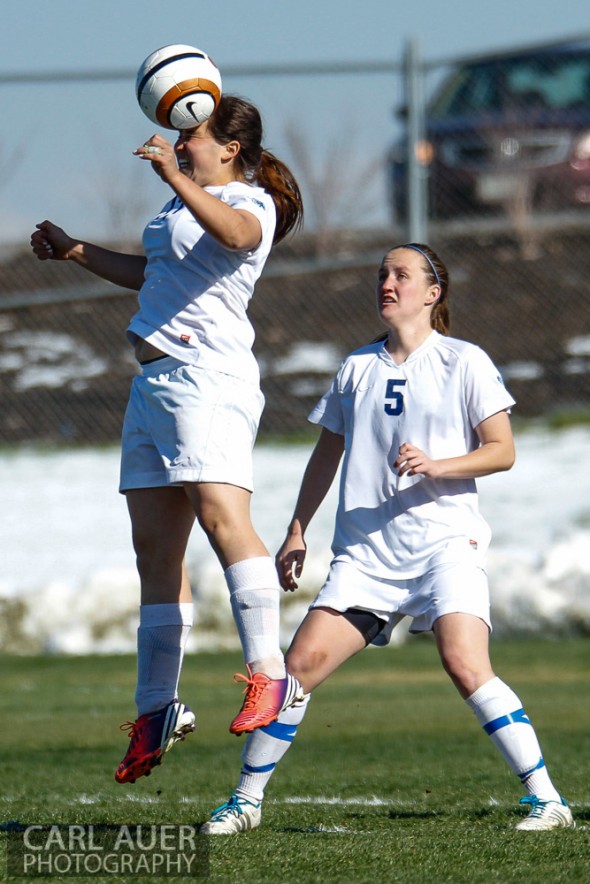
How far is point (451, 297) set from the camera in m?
12.6

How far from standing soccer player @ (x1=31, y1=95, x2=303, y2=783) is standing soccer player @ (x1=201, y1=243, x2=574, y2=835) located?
225 millimetres

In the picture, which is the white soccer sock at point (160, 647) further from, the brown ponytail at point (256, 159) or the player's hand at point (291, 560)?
→ the brown ponytail at point (256, 159)

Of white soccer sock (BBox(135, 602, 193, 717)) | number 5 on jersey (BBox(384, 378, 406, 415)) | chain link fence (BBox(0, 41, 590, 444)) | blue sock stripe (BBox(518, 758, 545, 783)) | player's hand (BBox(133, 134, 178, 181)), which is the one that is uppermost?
chain link fence (BBox(0, 41, 590, 444))

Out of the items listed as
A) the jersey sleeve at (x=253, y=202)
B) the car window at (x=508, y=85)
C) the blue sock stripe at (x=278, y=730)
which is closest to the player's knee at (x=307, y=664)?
the blue sock stripe at (x=278, y=730)

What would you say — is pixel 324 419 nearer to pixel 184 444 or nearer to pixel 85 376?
pixel 184 444

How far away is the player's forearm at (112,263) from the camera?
14.2 feet

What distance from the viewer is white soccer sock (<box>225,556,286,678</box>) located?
3.92m

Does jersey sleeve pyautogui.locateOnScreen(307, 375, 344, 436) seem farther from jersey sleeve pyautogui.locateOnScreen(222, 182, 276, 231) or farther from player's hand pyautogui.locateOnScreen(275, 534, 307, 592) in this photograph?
jersey sleeve pyautogui.locateOnScreen(222, 182, 276, 231)

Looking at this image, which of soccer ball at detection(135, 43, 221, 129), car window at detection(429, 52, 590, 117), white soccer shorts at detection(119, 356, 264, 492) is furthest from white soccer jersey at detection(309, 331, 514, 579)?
car window at detection(429, 52, 590, 117)

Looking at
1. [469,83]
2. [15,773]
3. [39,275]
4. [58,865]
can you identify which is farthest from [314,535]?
[58,865]

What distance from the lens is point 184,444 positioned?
12.8 ft

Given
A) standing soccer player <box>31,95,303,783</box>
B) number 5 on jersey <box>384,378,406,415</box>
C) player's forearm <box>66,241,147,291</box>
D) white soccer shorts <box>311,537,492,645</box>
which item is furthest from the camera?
player's forearm <box>66,241,147,291</box>

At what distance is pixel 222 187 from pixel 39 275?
821cm

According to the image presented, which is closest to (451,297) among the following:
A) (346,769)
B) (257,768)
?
(346,769)
